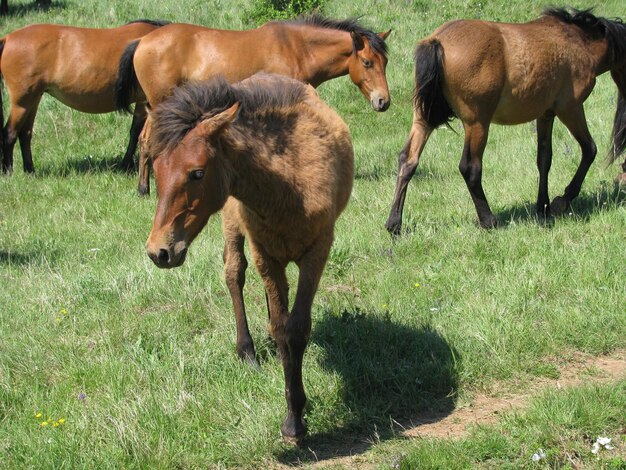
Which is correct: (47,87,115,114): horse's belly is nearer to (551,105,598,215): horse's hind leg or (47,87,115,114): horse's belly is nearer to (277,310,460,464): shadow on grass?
(551,105,598,215): horse's hind leg

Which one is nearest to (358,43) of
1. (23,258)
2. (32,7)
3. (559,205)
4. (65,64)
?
(559,205)

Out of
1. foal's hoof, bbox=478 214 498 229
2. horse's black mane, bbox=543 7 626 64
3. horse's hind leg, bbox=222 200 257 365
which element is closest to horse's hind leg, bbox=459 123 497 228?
foal's hoof, bbox=478 214 498 229

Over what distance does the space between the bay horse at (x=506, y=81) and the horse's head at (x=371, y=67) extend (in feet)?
6.90

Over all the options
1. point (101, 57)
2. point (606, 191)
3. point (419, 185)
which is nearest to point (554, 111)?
point (606, 191)

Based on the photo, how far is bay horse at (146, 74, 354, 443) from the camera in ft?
13.6

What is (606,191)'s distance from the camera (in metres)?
8.85

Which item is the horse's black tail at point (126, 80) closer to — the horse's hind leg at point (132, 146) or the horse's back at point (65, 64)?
the horse's hind leg at point (132, 146)

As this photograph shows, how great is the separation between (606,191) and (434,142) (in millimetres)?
3627

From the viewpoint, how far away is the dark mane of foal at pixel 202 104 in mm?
4195

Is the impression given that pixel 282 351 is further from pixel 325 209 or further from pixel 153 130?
pixel 153 130

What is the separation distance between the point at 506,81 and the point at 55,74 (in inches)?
280

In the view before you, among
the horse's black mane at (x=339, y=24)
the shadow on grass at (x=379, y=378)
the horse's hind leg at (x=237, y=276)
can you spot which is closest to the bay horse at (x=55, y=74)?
the horse's black mane at (x=339, y=24)

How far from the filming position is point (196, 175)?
13.6ft

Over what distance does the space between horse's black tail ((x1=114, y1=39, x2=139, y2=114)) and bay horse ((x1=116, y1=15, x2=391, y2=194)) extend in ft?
1.68
